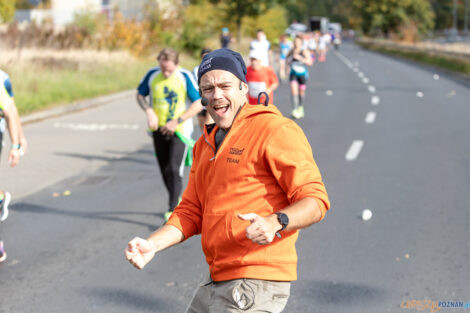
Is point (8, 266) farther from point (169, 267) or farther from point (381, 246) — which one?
point (381, 246)

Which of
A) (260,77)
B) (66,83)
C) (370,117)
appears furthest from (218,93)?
(66,83)

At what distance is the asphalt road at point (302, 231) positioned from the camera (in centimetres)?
517

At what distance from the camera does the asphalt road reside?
5.17m

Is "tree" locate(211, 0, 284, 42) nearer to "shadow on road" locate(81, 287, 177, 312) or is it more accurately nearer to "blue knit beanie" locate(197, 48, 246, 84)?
"shadow on road" locate(81, 287, 177, 312)

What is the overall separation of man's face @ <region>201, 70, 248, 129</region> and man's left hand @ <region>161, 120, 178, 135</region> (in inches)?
164

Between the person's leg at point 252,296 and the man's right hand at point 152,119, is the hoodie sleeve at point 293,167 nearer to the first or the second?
the person's leg at point 252,296

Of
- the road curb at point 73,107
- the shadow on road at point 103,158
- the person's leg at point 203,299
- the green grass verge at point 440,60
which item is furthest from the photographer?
the green grass verge at point 440,60

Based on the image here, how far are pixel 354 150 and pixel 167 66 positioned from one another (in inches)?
210

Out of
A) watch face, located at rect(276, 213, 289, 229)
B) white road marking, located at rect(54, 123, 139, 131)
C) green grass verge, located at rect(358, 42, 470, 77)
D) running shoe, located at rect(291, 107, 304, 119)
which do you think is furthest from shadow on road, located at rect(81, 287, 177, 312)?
green grass verge, located at rect(358, 42, 470, 77)

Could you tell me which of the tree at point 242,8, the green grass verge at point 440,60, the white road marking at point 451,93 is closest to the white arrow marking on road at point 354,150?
the white road marking at point 451,93

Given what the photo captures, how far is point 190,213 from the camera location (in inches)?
117

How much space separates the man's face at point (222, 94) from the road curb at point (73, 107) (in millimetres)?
13077

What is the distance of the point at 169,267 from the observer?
19.1 ft

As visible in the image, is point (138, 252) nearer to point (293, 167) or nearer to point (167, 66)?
point (293, 167)
